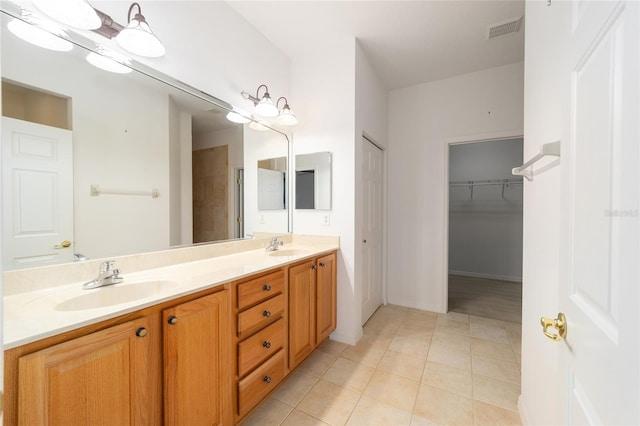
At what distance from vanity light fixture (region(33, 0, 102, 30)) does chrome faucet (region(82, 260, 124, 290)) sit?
3.51ft

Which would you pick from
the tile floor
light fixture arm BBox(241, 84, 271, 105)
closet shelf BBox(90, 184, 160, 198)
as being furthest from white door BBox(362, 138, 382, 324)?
closet shelf BBox(90, 184, 160, 198)

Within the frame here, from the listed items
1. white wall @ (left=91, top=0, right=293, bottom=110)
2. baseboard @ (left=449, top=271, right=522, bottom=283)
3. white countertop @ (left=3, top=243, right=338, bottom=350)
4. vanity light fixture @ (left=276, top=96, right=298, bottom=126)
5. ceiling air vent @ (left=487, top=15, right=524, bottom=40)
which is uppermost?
ceiling air vent @ (left=487, top=15, right=524, bottom=40)

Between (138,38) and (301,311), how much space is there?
185 centimetres

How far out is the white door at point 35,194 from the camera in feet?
3.37

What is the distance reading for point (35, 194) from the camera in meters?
1.09

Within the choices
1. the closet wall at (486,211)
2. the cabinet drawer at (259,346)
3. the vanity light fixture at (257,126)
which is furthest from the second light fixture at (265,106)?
the closet wall at (486,211)

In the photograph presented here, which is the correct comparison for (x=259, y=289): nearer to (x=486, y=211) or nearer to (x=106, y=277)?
(x=106, y=277)

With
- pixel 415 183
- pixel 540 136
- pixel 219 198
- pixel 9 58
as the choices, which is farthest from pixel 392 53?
pixel 9 58

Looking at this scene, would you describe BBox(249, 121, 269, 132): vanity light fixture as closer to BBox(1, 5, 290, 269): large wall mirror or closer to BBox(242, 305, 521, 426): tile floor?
BBox(1, 5, 290, 269): large wall mirror

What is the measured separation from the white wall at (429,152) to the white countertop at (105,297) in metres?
1.92

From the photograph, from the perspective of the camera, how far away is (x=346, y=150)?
2.34m

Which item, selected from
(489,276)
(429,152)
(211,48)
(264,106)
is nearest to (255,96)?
(264,106)

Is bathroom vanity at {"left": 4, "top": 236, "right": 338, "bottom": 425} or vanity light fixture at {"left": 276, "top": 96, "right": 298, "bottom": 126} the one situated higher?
vanity light fixture at {"left": 276, "top": 96, "right": 298, "bottom": 126}

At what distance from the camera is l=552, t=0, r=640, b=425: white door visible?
→ 0.48 m
